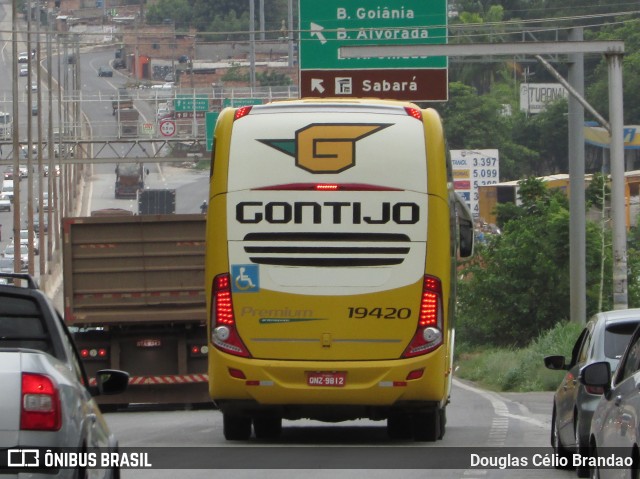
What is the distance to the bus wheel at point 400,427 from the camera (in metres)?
16.2

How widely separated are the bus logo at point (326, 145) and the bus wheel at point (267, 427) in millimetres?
3045

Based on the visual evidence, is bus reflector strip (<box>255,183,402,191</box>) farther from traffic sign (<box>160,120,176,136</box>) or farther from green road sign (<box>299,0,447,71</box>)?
traffic sign (<box>160,120,176,136</box>)

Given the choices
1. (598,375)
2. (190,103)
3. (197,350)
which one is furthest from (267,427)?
(190,103)

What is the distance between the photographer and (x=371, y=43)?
2792cm

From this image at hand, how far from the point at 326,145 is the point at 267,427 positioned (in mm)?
3378

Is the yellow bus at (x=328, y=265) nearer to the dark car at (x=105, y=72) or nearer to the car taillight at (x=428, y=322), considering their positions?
the car taillight at (x=428, y=322)

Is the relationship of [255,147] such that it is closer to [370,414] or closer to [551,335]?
[370,414]

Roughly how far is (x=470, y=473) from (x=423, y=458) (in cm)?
139

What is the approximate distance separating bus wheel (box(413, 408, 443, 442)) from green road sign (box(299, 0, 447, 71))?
1317cm

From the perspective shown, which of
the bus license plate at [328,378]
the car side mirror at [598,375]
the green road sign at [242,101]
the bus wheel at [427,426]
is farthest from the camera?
the green road sign at [242,101]

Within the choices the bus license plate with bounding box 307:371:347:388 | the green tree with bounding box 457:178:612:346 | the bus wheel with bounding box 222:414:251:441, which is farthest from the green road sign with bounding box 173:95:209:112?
the bus license plate with bounding box 307:371:347:388

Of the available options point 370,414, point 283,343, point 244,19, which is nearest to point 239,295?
point 283,343

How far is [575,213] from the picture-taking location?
31.9 m

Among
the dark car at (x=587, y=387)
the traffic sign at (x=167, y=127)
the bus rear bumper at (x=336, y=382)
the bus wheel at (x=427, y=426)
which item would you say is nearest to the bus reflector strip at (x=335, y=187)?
the bus rear bumper at (x=336, y=382)
